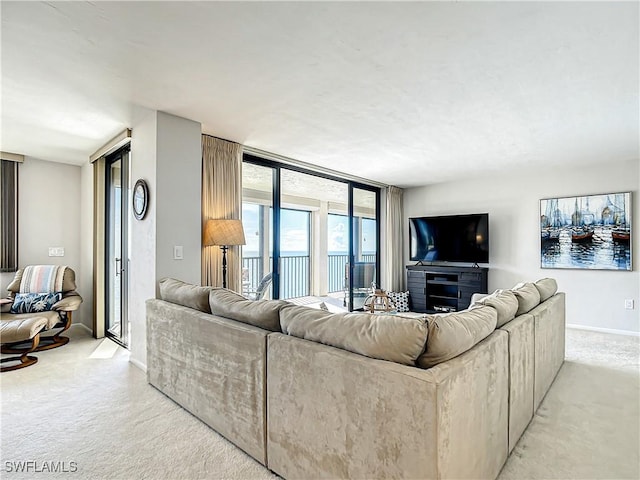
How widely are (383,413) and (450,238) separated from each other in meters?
5.06

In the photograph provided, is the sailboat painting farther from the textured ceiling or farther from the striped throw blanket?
the striped throw blanket

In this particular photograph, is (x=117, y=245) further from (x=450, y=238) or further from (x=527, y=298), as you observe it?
(x=450, y=238)

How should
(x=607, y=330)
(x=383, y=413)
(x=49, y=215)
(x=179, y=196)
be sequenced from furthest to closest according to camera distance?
(x=607, y=330) < (x=49, y=215) < (x=179, y=196) < (x=383, y=413)

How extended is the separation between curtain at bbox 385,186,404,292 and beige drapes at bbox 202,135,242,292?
135 inches

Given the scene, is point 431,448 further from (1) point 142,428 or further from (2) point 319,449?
(1) point 142,428

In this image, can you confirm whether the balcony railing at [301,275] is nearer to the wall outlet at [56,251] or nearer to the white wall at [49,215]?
the white wall at [49,215]

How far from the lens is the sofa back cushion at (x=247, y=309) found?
186 cm

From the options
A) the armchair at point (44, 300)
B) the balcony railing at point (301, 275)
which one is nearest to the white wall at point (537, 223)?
the balcony railing at point (301, 275)

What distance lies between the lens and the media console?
5551mm

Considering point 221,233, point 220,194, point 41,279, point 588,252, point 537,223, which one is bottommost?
point 41,279

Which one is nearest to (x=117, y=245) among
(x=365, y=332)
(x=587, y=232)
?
(x=365, y=332)

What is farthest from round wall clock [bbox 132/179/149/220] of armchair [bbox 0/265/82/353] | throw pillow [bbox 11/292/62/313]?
throw pillow [bbox 11/292/62/313]

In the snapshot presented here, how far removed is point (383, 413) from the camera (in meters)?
1.30

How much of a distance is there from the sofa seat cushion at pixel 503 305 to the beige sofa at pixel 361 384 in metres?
0.01
